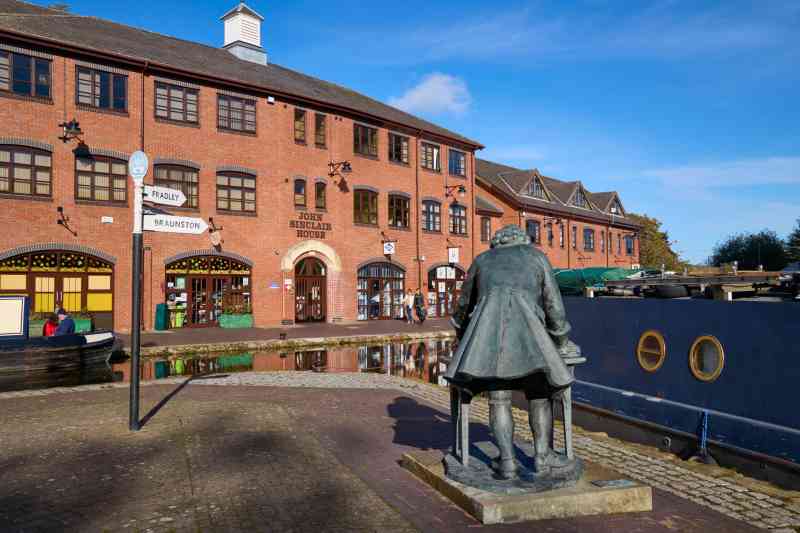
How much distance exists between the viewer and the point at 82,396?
1010cm

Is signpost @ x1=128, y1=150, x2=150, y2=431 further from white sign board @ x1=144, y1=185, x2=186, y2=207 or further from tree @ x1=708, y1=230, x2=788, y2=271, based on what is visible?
tree @ x1=708, y1=230, x2=788, y2=271

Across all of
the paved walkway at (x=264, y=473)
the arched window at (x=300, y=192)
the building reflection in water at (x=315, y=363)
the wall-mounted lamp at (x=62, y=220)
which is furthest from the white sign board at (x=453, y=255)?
the paved walkway at (x=264, y=473)

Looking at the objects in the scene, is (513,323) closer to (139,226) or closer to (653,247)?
(139,226)

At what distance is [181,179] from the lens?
78.3ft

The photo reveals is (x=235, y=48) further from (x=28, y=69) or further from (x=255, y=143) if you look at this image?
(x=28, y=69)

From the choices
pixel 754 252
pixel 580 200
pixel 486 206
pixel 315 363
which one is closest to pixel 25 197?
pixel 315 363

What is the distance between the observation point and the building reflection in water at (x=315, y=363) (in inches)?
570

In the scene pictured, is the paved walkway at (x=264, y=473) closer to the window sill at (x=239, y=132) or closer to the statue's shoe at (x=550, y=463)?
the statue's shoe at (x=550, y=463)

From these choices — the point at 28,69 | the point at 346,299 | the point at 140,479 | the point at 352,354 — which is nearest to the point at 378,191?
the point at 346,299

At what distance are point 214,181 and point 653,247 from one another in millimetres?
51089

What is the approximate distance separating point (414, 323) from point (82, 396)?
2014cm

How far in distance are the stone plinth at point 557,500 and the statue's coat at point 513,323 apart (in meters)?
0.86

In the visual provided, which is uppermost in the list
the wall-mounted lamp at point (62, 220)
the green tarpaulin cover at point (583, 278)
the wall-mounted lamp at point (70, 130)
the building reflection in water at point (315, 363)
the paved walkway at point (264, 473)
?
the wall-mounted lamp at point (70, 130)

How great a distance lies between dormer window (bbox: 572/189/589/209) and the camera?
4759 centimetres
